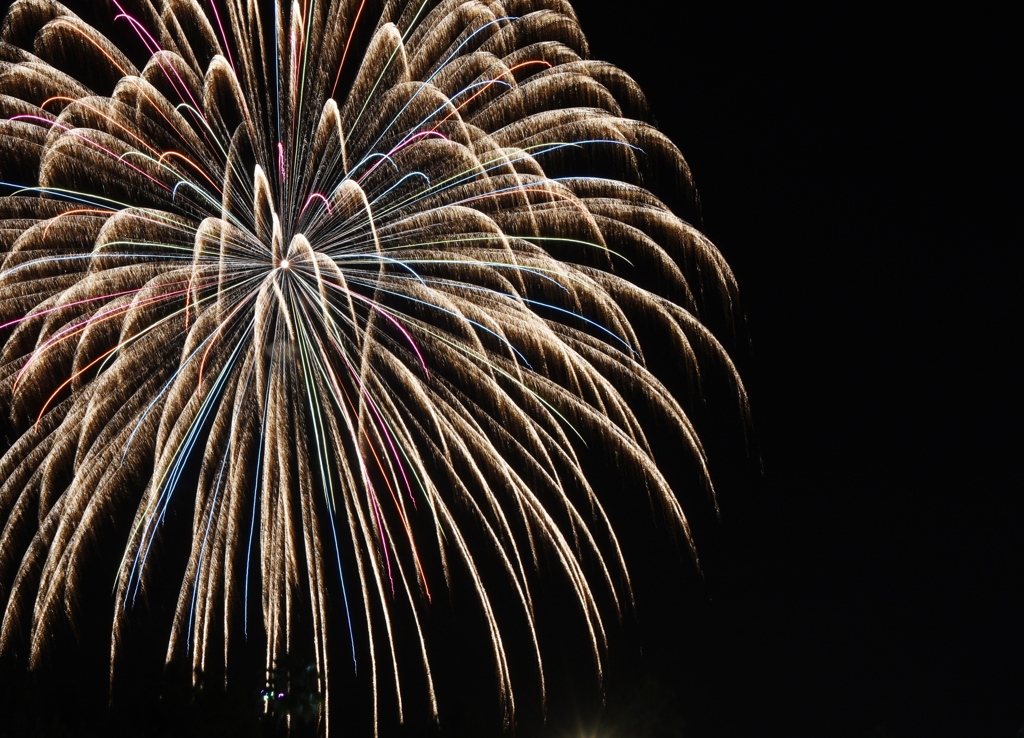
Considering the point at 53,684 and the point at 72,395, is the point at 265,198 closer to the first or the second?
the point at 72,395

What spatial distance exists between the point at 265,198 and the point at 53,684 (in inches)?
296

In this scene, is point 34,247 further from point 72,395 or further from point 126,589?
point 126,589

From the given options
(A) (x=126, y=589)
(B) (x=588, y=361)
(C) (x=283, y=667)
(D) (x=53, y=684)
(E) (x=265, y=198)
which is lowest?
(D) (x=53, y=684)

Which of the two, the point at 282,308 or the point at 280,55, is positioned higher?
the point at 280,55

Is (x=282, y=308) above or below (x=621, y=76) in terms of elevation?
below

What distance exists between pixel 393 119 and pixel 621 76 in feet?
11.7

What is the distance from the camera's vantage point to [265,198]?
779 inches

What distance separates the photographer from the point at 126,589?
2053 cm

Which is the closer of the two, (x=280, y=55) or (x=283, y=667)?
(x=283, y=667)

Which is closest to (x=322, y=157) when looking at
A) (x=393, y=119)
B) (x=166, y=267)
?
(x=393, y=119)

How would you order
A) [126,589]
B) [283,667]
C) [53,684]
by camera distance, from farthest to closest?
[126,589], [283,667], [53,684]

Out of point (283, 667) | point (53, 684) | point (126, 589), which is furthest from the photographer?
point (126, 589)

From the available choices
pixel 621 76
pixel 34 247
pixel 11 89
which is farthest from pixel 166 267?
pixel 621 76

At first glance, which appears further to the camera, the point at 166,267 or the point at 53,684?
the point at 166,267
